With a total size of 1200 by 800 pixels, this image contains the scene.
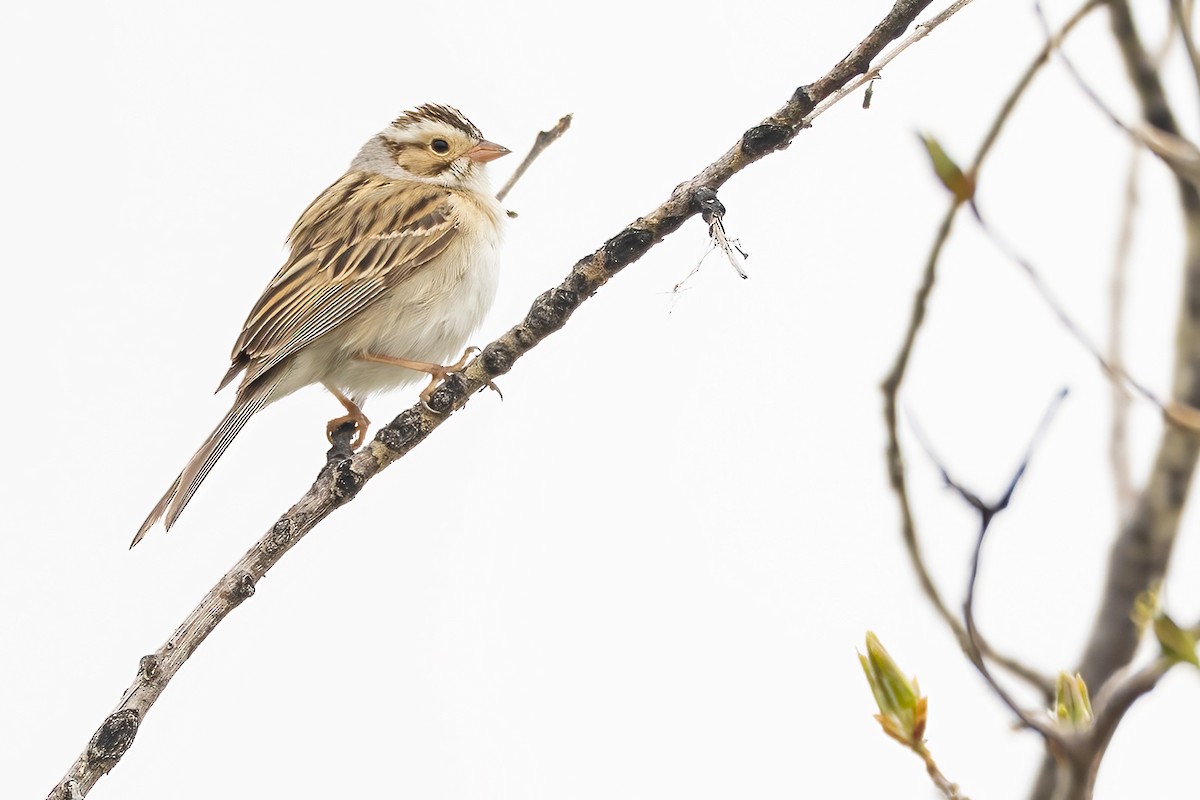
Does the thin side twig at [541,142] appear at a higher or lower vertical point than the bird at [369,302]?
lower

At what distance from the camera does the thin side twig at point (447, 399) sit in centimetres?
360

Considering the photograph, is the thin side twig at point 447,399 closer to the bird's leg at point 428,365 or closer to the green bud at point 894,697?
the green bud at point 894,697

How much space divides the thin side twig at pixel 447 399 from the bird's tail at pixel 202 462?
1.52m

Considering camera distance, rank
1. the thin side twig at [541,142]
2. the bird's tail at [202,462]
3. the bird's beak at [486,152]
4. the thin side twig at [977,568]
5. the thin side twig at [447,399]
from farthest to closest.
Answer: the bird's beak at [486,152]
the bird's tail at [202,462]
the thin side twig at [541,142]
the thin side twig at [447,399]
the thin side twig at [977,568]

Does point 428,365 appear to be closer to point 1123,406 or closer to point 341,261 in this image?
point 341,261

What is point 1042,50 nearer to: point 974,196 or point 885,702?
point 974,196

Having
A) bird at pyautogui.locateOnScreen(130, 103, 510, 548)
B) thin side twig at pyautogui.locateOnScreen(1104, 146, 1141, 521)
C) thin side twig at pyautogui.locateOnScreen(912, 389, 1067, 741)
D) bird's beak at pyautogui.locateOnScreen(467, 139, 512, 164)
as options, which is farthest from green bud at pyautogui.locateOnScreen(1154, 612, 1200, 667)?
bird's beak at pyautogui.locateOnScreen(467, 139, 512, 164)

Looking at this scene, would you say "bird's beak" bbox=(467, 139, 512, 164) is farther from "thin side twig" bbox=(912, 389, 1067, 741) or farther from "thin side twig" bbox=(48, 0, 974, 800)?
"thin side twig" bbox=(912, 389, 1067, 741)

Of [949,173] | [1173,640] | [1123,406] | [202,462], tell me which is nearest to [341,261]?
[202,462]

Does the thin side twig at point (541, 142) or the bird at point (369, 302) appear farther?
the bird at point (369, 302)

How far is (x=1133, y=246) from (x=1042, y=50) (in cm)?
172

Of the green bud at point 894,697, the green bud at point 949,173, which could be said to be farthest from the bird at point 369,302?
the green bud at point 949,173

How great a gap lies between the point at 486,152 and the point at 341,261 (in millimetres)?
1283

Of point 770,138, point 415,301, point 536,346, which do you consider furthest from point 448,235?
point 770,138
